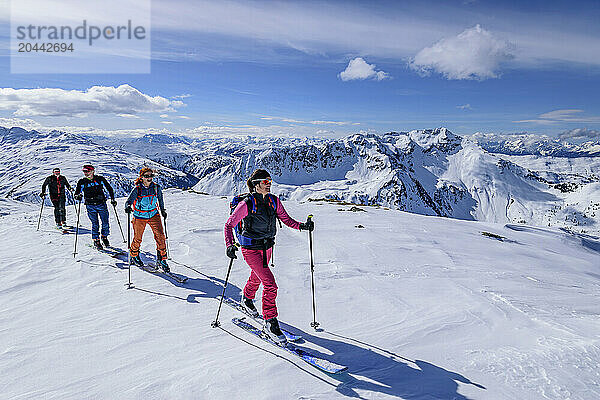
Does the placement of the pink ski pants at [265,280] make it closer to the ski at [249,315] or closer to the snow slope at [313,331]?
the ski at [249,315]

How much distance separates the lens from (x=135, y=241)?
10.4 m

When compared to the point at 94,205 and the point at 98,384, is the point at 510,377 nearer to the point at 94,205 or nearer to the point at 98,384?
the point at 98,384

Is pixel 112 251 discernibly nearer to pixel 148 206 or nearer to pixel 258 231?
pixel 148 206

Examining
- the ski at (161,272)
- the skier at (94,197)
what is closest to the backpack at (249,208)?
the ski at (161,272)

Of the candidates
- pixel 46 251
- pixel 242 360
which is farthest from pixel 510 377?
pixel 46 251

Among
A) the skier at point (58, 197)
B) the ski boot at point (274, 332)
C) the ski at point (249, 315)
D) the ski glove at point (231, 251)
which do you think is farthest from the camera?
the skier at point (58, 197)

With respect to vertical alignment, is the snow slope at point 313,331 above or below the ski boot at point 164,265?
below

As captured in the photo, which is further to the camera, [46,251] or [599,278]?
[599,278]

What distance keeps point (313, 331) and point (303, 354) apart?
1282 mm

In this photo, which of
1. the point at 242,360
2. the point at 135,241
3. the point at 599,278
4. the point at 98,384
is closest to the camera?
the point at 98,384

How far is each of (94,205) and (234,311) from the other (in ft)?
29.0

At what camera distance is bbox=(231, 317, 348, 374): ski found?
502 centimetres

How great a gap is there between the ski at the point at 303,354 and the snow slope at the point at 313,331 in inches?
5.3

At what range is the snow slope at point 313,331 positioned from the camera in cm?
473
